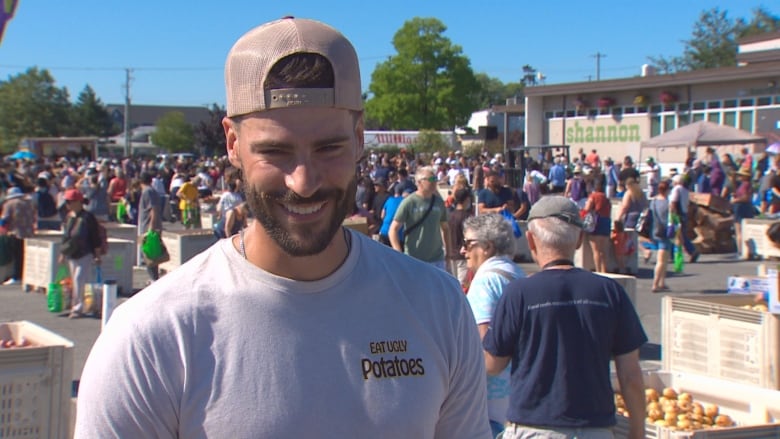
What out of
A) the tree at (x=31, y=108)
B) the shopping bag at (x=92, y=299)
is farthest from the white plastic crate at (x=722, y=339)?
the tree at (x=31, y=108)

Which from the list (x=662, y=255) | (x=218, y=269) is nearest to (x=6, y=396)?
(x=218, y=269)

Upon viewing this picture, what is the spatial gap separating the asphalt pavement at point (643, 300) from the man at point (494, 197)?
183cm

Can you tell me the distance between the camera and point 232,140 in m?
1.76

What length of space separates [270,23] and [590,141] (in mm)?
40004

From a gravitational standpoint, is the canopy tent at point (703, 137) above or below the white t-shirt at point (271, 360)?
above

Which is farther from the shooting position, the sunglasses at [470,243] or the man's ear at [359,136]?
the sunglasses at [470,243]

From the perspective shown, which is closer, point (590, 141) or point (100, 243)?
point (100, 243)

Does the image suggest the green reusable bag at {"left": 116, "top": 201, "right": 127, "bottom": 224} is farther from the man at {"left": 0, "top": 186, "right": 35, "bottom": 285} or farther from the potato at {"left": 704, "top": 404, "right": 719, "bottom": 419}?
the potato at {"left": 704, "top": 404, "right": 719, "bottom": 419}

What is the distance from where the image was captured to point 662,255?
12.8 m

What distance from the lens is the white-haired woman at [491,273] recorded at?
4.51 m

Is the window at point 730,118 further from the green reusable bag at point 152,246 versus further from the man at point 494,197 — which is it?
the green reusable bag at point 152,246

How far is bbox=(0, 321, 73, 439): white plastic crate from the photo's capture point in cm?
501

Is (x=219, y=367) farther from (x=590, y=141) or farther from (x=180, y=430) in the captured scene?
(x=590, y=141)

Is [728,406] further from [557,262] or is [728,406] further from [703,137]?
[703,137]
